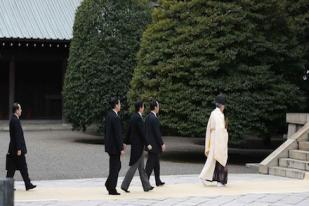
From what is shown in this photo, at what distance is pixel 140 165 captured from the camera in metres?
11.7

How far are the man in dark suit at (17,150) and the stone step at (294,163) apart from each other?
6.45 m

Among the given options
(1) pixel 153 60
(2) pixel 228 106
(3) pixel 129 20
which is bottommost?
(2) pixel 228 106

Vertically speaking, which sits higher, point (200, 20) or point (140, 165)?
point (200, 20)

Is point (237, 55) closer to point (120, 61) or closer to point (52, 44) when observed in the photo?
point (120, 61)

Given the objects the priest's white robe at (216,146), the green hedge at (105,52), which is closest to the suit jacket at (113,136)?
the priest's white robe at (216,146)

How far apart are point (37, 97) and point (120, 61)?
834 centimetres

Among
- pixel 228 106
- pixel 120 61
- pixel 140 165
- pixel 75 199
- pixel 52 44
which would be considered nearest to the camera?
pixel 75 199

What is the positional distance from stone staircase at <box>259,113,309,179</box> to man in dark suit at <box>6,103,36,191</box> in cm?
619

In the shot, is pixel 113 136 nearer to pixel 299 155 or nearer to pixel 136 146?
pixel 136 146

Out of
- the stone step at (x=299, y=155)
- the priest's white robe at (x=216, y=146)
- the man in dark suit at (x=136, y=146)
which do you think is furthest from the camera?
the stone step at (x=299, y=155)

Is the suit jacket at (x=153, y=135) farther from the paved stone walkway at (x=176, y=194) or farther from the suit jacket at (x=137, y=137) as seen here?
the paved stone walkway at (x=176, y=194)

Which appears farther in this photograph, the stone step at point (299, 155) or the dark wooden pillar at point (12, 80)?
the dark wooden pillar at point (12, 80)

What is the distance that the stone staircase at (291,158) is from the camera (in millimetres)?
14926

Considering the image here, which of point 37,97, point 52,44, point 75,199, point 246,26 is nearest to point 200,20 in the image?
point 246,26
